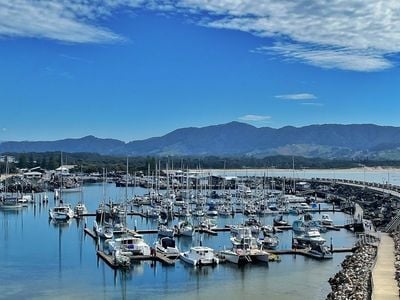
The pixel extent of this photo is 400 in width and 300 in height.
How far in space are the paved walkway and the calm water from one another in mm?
2375

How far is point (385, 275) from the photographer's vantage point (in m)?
24.2

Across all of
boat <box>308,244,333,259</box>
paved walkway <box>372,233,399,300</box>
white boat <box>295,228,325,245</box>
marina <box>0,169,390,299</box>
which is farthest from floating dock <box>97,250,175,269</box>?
paved walkway <box>372,233,399,300</box>

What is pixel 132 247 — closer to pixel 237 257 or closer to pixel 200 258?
pixel 200 258

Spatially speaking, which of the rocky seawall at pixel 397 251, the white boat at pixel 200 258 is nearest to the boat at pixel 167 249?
the white boat at pixel 200 258

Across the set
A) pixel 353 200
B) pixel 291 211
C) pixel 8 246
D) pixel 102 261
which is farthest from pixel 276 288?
pixel 353 200

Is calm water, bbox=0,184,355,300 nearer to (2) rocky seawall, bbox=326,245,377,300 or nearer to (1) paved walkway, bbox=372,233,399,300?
(2) rocky seawall, bbox=326,245,377,300

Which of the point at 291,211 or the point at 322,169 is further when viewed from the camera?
the point at 322,169

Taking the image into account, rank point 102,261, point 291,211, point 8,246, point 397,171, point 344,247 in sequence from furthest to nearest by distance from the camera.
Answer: point 397,171 → point 291,211 → point 8,246 → point 344,247 → point 102,261

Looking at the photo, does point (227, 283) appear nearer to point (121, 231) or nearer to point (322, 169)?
point (121, 231)

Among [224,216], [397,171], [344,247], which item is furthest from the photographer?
[397,171]

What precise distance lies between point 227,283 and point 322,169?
563 ft

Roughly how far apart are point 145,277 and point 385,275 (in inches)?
429

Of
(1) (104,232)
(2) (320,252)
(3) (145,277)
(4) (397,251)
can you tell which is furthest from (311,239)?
(1) (104,232)

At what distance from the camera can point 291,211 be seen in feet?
197
